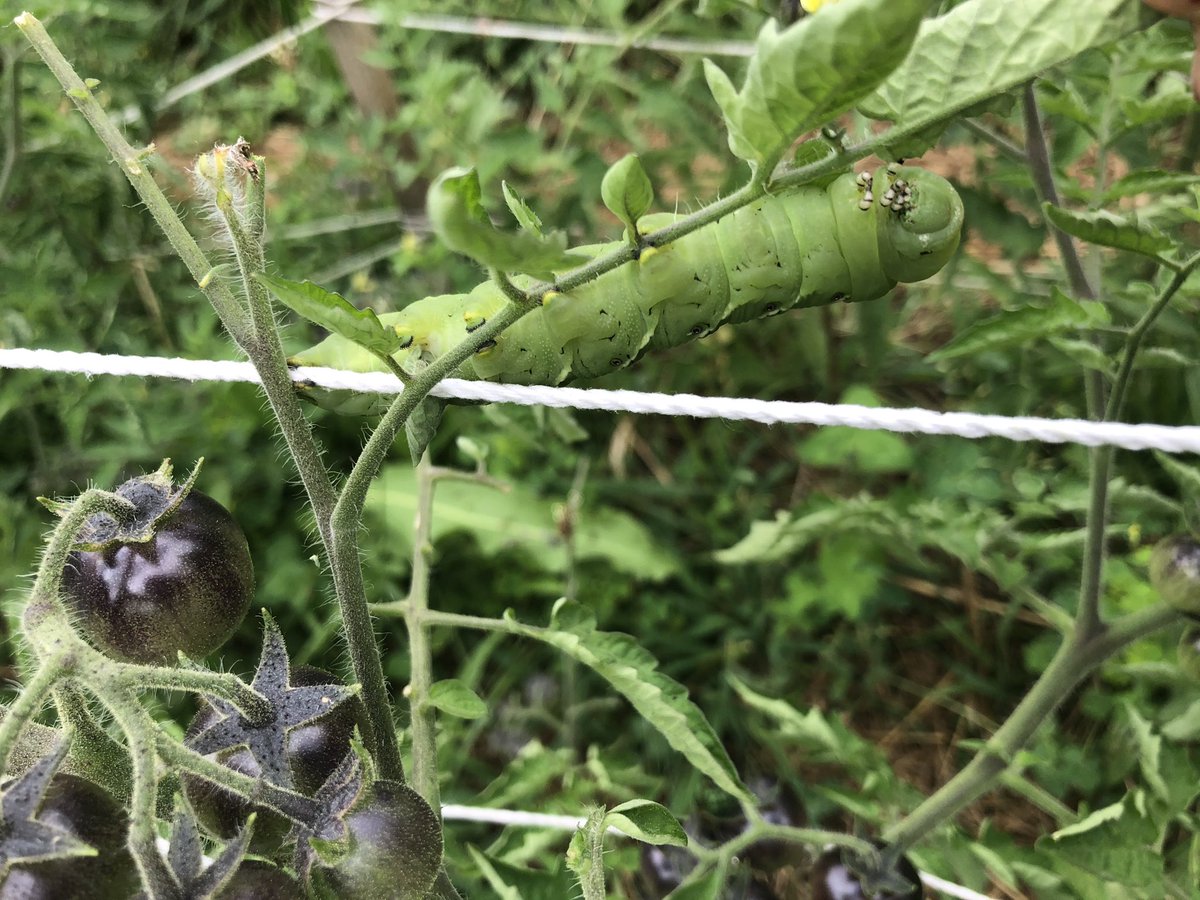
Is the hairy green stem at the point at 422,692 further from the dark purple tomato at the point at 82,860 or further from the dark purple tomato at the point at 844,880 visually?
the dark purple tomato at the point at 844,880

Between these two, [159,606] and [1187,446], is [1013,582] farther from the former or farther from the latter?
[159,606]

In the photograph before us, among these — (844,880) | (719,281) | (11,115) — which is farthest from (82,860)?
(11,115)

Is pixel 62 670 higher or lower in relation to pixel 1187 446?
higher

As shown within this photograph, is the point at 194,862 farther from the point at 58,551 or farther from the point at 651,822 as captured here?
the point at 651,822

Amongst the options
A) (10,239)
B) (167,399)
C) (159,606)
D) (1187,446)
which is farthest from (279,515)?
(1187,446)

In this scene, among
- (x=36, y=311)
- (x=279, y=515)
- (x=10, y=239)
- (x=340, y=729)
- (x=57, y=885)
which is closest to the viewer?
(x=57, y=885)

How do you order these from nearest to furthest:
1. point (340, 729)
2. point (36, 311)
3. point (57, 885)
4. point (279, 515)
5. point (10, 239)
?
point (57, 885), point (340, 729), point (36, 311), point (10, 239), point (279, 515)

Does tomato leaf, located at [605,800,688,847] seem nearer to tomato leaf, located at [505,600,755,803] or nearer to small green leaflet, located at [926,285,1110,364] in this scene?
tomato leaf, located at [505,600,755,803]
